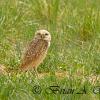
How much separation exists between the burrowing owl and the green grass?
25 centimetres

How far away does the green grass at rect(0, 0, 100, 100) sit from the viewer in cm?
783

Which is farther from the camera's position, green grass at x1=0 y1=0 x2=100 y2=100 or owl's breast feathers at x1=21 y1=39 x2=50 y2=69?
owl's breast feathers at x1=21 y1=39 x2=50 y2=69

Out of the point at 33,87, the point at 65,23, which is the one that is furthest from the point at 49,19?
the point at 33,87

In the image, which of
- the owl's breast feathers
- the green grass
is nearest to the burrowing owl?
the owl's breast feathers

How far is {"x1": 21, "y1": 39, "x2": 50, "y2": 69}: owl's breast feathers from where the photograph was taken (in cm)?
865

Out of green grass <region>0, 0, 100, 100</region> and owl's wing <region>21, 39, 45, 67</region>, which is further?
owl's wing <region>21, 39, 45, 67</region>

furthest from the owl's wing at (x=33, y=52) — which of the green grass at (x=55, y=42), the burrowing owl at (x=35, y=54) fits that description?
the green grass at (x=55, y=42)

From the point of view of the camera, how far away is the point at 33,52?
344 inches

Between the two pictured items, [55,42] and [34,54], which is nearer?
[34,54]

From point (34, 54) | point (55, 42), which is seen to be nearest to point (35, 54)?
point (34, 54)

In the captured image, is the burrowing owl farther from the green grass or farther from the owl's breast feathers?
the green grass

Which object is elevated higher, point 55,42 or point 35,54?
point 35,54

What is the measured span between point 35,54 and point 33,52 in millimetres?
44

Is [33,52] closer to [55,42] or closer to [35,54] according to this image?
[35,54]
